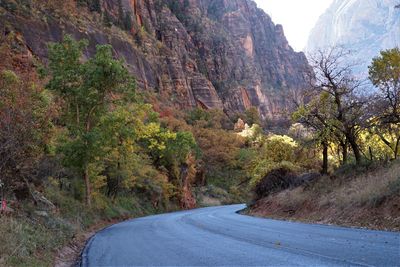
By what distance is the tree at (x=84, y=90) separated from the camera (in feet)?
81.6

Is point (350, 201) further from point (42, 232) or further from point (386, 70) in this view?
point (42, 232)

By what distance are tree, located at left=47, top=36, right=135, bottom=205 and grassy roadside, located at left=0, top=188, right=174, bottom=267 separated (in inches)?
95.6

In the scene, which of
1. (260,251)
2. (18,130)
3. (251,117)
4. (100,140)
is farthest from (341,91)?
(251,117)

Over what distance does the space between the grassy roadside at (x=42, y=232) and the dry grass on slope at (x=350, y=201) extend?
35.5 ft

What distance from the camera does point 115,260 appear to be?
11555mm

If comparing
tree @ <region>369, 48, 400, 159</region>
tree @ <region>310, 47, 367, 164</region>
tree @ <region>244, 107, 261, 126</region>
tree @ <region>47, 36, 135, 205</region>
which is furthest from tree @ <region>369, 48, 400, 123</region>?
tree @ <region>244, 107, 261, 126</region>

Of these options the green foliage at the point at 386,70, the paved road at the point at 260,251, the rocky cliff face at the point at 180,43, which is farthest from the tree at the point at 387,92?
the paved road at the point at 260,251

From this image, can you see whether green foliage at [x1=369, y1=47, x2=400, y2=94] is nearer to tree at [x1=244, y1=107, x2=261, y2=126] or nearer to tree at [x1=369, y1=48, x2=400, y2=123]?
tree at [x1=369, y1=48, x2=400, y2=123]

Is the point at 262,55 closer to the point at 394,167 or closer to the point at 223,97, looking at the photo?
the point at 223,97

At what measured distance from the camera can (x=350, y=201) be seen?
65.3ft

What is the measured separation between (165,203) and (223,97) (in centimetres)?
7619

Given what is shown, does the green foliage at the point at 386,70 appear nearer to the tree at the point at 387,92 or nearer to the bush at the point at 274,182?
the tree at the point at 387,92

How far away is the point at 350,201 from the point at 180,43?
10312 cm

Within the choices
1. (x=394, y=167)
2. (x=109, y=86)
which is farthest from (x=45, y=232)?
(x=394, y=167)
